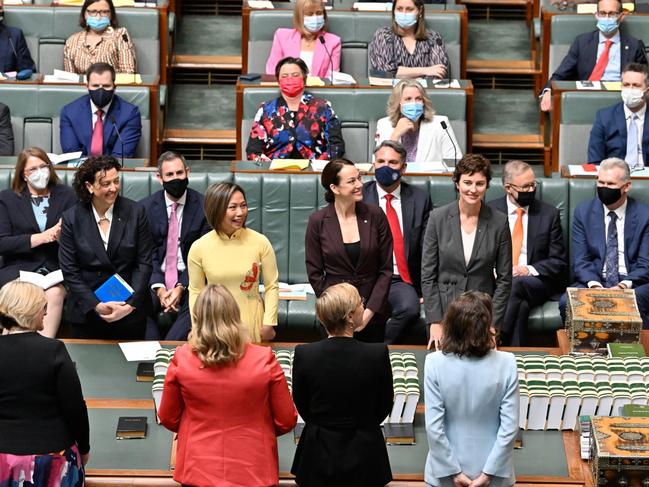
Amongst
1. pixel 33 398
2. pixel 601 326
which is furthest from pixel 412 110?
pixel 33 398

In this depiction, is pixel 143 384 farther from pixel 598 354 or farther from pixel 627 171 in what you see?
pixel 627 171

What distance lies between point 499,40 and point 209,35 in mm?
1905

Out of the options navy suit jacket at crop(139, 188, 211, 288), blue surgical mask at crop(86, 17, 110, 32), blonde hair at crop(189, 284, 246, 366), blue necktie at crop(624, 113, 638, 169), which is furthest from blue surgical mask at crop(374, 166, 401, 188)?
blue surgical mask at crop(86, 17, 110, 32)

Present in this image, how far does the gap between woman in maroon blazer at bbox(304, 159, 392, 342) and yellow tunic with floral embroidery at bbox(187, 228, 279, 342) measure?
0.36 m

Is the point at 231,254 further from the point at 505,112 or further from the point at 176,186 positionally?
Result: the point at 505,112

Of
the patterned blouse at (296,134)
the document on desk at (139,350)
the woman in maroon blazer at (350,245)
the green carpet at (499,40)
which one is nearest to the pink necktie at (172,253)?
the woman in maroon blazer at (350,245)

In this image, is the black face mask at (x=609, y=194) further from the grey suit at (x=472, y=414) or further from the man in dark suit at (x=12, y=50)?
the man in dark suit at (x=12, y=50)

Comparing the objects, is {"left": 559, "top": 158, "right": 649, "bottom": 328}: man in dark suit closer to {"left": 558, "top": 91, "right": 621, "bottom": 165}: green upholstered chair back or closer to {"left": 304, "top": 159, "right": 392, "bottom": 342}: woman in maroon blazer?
{"left": 304, "top": 159, "right": 392, "bottom": 342}: woman in maroon blazer

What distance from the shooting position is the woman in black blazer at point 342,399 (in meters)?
3.68

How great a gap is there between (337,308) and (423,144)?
3.18 meters

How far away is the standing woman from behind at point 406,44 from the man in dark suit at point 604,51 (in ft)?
A: 2.32

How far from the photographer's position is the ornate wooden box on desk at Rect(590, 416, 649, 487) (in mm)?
3793

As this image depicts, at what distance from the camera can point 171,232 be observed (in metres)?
5.84

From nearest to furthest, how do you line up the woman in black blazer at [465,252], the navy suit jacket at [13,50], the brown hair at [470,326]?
the brown hair at [470,326] < the woman in black blazer at [465,252] < the navy suit jacket at [13,50]
